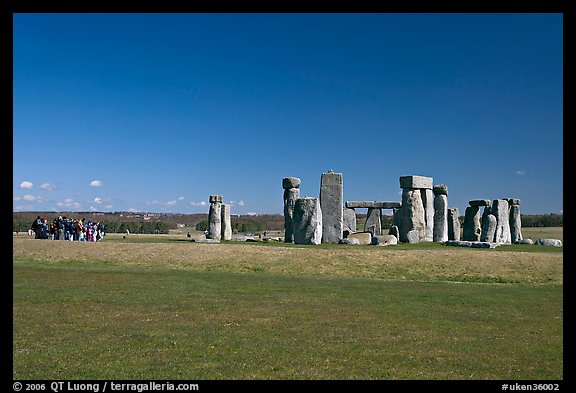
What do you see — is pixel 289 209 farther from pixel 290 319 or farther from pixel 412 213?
pixel 290 319

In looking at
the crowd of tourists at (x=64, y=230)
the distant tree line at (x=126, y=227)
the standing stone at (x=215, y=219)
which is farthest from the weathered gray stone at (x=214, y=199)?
the distant tree line at (x=126, y=227)

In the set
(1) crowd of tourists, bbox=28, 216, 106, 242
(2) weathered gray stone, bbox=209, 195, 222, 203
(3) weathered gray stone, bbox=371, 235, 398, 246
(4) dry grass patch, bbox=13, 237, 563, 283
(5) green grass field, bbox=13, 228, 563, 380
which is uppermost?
(2) weathered gray stone, bbox=209, 195, 222, 203

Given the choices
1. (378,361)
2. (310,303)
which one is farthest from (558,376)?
(310,303)

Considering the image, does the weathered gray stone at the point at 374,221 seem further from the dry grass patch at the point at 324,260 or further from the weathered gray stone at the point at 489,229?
the dry grass patch at the point at 324,260

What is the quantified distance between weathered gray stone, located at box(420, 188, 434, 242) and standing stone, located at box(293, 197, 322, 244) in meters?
8.61

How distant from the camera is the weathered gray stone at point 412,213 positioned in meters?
36.5

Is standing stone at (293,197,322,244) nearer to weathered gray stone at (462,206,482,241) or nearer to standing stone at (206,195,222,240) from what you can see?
standing stone at (206,195,222,240)

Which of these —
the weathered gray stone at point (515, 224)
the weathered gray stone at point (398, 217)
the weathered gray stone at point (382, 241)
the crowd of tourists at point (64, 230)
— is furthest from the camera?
the weathered gray stone at point (515, 224)

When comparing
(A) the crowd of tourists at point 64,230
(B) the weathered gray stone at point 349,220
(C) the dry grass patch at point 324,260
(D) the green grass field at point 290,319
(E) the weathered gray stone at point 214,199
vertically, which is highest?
(E) the weathered gray stone at point 214,199

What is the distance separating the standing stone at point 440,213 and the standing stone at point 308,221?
999 centimetres

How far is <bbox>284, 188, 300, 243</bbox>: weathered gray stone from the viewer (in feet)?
118

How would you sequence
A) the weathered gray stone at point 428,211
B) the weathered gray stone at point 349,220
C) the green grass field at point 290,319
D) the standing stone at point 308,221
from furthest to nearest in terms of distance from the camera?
the weathered gray stone at point 349,220 → the weathered gray stone at point 428,211 → the standing stone at point 308,221 → the green grass field at point 290,319

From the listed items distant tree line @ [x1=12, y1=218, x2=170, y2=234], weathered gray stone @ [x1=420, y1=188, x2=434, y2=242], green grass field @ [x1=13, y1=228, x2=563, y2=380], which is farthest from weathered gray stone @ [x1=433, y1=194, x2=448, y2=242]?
distant tree line @ [x1=12, y1=218, x2=170, y2=234]
